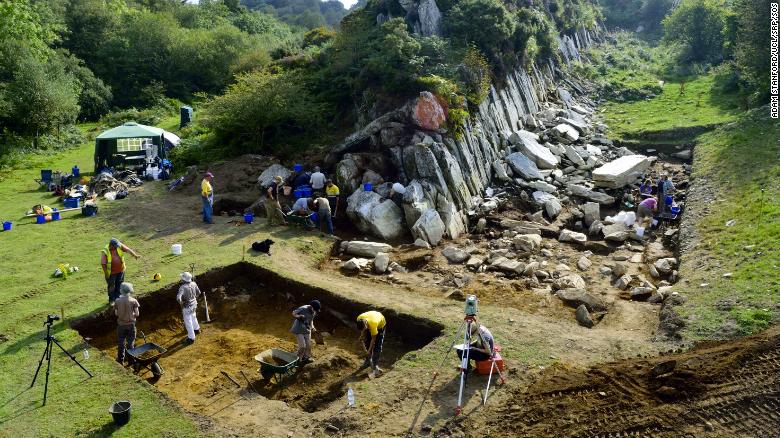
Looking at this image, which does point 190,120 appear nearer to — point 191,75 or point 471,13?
point 191,75

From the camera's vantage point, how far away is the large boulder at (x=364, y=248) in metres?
18.2

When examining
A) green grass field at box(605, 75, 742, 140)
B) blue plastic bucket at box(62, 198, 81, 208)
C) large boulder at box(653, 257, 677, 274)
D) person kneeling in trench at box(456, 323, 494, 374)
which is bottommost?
blue plastic bucket at box(62, 198, 81, 208)

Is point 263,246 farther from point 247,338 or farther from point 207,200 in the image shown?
point 247,338

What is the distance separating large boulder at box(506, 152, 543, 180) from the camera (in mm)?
23688

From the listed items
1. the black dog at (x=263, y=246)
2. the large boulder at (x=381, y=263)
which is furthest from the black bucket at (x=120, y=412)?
the large boulder at (x=381, y=263)

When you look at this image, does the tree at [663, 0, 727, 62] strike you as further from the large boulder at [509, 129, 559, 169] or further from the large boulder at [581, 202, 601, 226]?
the large boulder at [581, 202, 601, 226]

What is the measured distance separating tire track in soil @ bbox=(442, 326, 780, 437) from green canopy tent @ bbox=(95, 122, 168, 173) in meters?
20.8

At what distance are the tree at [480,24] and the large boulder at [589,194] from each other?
760 cm

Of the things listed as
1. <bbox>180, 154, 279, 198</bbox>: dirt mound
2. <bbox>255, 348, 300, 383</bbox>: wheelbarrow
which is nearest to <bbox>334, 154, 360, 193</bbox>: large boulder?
<bbox>180, 154, 279, 198</bbox>: dirt mound

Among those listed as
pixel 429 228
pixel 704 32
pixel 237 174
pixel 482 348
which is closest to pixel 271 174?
pixel 237 174

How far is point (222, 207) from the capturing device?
21.8 metres

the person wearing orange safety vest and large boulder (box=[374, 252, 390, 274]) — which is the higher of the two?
the person wearing orange safety vest

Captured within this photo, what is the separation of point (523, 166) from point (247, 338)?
14.2m

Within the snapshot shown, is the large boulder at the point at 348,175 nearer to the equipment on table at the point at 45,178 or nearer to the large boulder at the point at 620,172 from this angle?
the large boulder at the point at 620,172
